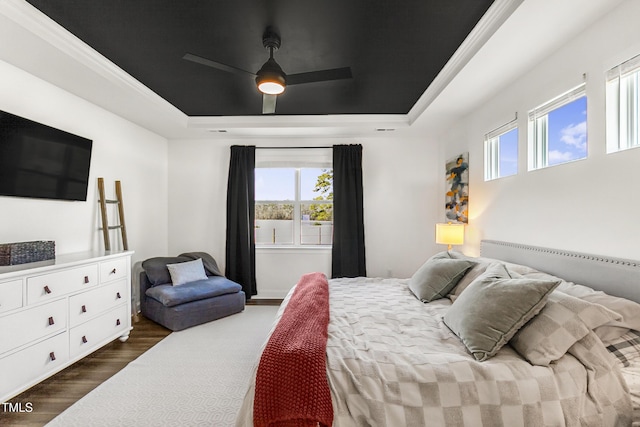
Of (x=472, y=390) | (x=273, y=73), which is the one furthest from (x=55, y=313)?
(x=472, y=390)

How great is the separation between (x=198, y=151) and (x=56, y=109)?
2.07m

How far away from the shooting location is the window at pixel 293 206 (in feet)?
16.4

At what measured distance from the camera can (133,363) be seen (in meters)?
2.71

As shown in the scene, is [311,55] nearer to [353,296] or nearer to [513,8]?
[513,8]

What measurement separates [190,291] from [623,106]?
13.6 ft

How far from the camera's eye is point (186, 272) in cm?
403

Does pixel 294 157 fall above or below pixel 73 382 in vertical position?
above

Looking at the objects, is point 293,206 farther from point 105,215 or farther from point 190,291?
point 105,215

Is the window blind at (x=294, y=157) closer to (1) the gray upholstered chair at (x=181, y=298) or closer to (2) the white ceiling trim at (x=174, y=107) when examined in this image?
(2) the white ceiling trim at (x=174, y=107)

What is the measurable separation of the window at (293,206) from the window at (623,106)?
349 cm

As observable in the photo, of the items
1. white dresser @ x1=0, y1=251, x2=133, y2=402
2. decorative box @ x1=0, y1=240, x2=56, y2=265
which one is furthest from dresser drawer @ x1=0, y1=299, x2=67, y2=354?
decorative box @ x1=0, y1=240, x2=56, y2=265

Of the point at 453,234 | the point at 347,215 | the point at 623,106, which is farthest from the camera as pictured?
the point at 347,215

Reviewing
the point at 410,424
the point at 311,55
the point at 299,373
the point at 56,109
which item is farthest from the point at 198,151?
the point at 410,424

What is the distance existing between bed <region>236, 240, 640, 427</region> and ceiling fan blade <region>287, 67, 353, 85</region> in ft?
5.84
